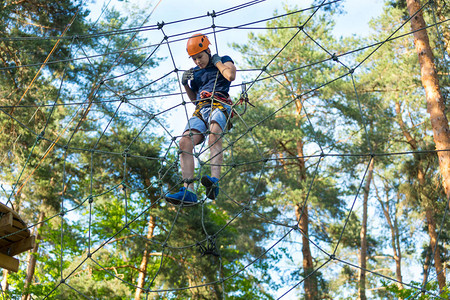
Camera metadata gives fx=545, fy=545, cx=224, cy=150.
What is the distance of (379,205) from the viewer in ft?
47.5

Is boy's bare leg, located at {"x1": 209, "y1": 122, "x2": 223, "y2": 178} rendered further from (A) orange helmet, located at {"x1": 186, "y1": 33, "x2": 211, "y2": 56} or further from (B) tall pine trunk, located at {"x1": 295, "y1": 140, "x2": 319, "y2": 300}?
(B) tall pine trunk, located at {"x1": 295, "y1": 140, "x2": 319, "y2": 300}

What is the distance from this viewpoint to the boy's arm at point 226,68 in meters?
3.31

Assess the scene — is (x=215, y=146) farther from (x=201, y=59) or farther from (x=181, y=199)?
(x=201, y=59)

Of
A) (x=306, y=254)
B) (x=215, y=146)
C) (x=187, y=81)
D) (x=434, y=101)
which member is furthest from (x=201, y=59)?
(x=306, y=254)

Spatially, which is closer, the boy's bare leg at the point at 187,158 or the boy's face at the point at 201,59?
the boy's bare leg at the point at 187,158

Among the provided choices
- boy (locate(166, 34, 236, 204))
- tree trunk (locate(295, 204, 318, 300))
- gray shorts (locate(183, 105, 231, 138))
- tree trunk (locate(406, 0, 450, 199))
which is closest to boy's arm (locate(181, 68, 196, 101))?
boy (locate(166, 34, 236, 204))

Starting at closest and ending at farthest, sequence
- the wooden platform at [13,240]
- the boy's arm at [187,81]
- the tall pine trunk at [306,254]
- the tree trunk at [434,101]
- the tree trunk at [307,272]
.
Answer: the wooden platform at [13,240]
the boy's arm at [187,81]
the tree trunk at [434,101]
the tree trunk at [307,272]
the tall pine trunk at [306,254]

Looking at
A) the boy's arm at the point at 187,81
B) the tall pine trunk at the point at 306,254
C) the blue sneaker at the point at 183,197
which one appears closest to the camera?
the blue sneaker at the point at 183,197

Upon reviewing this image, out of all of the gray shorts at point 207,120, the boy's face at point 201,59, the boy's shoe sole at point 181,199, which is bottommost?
the boy's shoe sole at point 181,199

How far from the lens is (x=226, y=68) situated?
3330 mm

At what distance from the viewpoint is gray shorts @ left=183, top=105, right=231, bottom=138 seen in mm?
3303

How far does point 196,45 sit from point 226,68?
24 centimetres

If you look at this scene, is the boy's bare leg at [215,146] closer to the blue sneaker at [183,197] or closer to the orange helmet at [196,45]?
the blue sneaker at [183,197]

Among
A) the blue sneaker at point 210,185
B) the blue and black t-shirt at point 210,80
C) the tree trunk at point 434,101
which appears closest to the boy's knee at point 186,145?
the blue sneaker at point 210,185
